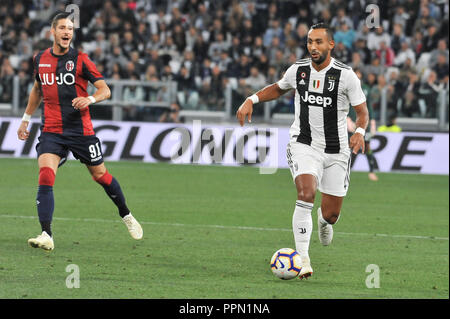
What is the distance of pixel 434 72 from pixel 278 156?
418cm

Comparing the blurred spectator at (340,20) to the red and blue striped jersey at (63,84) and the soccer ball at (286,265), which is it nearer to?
the red and blue striped jersey at (63,84)

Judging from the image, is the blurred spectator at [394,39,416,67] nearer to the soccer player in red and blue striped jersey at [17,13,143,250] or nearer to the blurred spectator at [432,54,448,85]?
the blurred spectator at [432,54,448,85]

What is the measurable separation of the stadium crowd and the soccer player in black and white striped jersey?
11016 mm

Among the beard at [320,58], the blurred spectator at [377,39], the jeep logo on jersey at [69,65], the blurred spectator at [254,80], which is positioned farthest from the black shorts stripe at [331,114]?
the blurred spectator at [377,39]

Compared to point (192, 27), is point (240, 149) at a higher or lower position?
lower

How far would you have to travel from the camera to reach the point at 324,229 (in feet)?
31.3

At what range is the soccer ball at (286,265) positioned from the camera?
791 cm

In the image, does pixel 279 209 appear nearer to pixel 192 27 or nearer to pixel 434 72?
pixel 434 72

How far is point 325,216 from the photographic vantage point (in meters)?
9.27

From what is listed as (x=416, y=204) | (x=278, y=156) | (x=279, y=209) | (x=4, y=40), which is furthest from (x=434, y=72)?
(x=4, y=40)

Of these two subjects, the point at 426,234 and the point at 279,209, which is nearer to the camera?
the point at 426,234

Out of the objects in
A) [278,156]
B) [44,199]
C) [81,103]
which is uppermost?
[81,103]

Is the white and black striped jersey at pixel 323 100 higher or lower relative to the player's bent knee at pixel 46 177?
higher

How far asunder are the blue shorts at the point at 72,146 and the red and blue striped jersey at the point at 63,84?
6 cm
